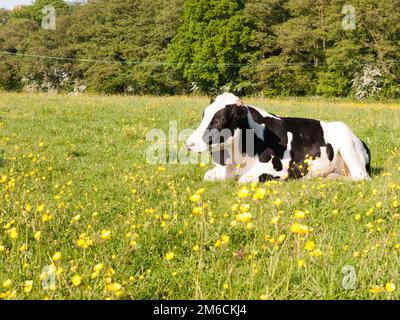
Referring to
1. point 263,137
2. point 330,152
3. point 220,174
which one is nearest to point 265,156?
point 263,137

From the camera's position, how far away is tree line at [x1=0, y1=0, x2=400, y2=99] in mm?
42062

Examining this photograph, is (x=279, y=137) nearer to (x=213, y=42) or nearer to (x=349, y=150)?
(x=349, y=150)

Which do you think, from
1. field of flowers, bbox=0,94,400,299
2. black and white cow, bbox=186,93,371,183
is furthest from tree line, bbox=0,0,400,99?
black and white cow, bbox=186,93,371,183

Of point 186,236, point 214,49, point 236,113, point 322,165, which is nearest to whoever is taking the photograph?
point 186,236

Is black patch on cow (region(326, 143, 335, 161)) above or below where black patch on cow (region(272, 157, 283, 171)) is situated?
above

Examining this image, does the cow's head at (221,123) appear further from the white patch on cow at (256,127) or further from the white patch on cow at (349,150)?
the white patch on cow at (349,150)

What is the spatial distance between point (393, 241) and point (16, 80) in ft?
229

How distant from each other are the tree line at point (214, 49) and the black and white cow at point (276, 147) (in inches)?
1469

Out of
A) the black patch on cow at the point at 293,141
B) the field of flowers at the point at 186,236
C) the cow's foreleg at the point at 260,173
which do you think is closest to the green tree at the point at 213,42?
the field of flowers at the point at 186,236

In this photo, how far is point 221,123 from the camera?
241 inches

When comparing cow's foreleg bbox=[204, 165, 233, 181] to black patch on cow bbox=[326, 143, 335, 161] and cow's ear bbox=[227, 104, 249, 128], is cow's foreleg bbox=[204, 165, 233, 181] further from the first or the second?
black patch on cow bbox=[326, 143, 335, 161]

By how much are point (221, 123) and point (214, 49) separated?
138 ft

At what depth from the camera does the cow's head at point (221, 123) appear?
6.06 m
